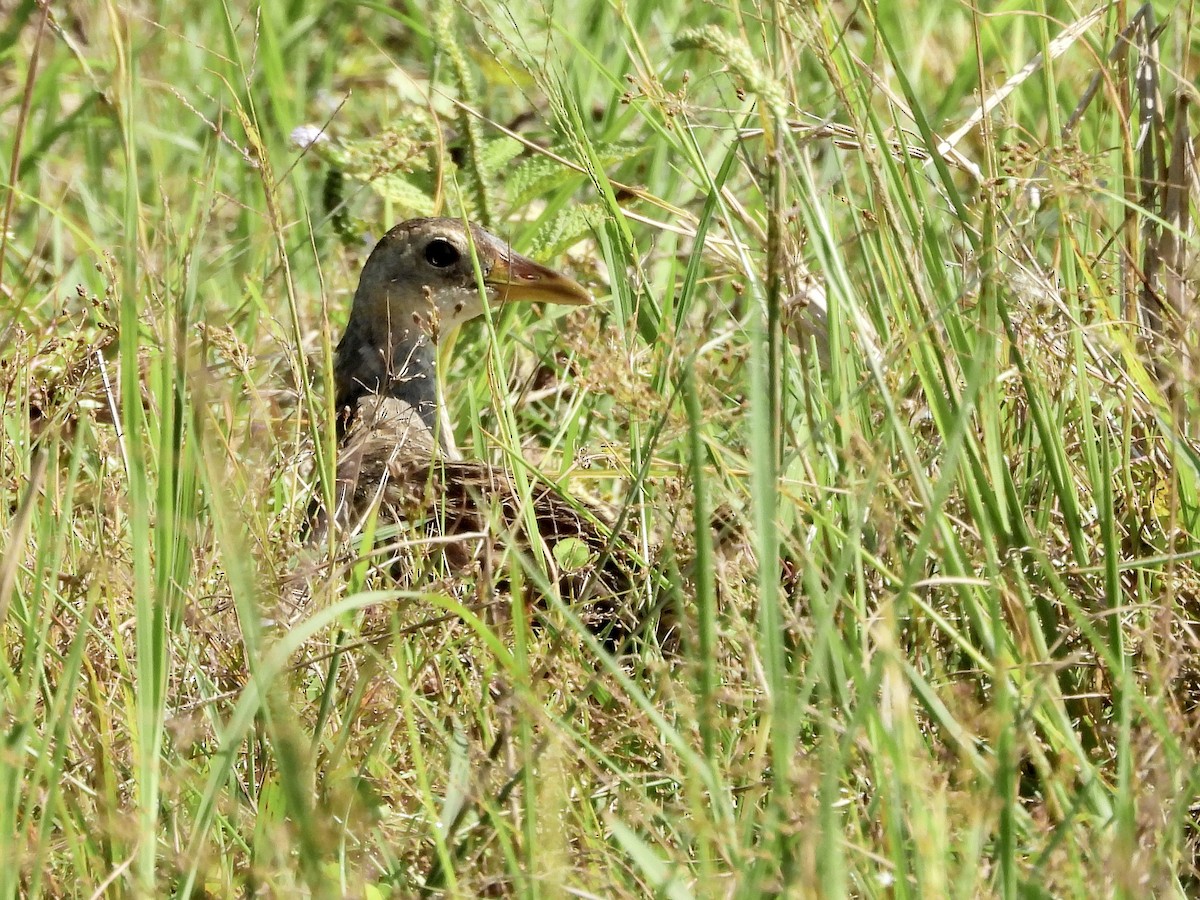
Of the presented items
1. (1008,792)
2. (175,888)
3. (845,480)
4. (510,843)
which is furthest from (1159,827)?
(175,888)

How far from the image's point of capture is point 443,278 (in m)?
3.93

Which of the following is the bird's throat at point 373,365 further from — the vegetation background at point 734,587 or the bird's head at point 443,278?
the vegetation background at point 734,587

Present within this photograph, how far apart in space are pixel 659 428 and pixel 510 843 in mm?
606

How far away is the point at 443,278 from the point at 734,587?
1.76 meters

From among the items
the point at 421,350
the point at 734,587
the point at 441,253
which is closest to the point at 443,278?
the point at 441,253

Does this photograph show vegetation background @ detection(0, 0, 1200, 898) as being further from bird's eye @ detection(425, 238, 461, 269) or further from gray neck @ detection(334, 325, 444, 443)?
gray neck @ detection(334, 325, 444, 443)

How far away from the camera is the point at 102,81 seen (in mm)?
4609

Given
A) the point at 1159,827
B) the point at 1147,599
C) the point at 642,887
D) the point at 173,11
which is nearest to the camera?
the point at 1159,827

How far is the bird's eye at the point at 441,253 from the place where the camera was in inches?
154

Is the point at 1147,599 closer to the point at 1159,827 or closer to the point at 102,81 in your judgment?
the point at 1159,827

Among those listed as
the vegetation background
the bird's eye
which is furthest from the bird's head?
the vegetation background

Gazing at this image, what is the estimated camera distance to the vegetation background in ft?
5.72

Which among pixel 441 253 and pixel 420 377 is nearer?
pixel 441 253

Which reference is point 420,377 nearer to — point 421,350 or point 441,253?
point 421,350
